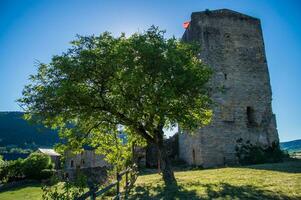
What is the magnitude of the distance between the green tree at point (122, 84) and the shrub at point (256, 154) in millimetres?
11394

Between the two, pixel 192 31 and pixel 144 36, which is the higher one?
pixel 192 31

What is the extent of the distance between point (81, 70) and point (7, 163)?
21041 mm

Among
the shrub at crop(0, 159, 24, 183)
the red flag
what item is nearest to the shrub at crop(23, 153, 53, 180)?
the shrub at crop(0, 159, 24, 183)

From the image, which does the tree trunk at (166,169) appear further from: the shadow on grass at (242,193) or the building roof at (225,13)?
the building roof at (225,13)

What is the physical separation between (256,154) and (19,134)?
320ft

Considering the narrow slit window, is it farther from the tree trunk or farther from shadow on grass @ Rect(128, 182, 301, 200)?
shadow on grass @ Rect(128, 182, 301, 200)

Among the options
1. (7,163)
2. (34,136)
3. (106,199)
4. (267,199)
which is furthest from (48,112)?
(34,136)

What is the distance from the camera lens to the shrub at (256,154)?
22.8 meters

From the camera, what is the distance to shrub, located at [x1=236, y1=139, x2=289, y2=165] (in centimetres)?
2280

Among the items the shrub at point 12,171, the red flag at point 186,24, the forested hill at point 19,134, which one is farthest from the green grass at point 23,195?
the forested hill at point 19,134

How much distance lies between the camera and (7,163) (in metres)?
28.3

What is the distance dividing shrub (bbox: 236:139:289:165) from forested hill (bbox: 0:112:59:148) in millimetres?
86940

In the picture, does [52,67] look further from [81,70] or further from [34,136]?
[34,136]

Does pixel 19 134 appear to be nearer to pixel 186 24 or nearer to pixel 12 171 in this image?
pixel 12 171
